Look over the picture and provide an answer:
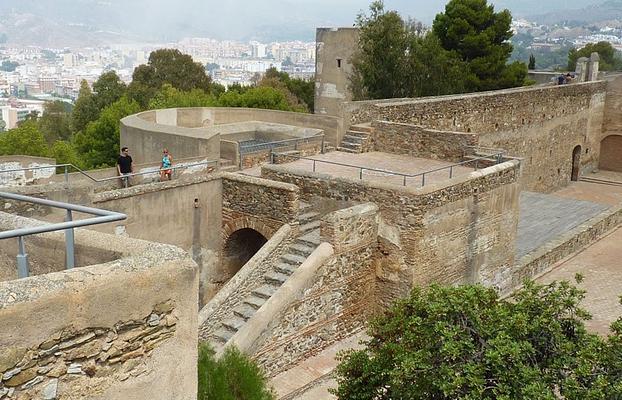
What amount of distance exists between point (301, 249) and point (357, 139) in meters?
6.40

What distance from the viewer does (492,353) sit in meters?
7.33

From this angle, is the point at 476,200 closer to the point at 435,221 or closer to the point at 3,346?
the point at 435,221

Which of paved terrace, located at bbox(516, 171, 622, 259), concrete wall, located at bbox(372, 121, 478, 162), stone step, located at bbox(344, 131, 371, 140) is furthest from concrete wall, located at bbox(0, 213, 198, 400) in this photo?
paved terrace, located at bbox(516, 171, 622, 259)

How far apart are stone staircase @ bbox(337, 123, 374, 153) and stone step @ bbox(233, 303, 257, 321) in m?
7.64

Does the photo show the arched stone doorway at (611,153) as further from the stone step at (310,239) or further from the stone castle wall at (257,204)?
the stone castle wall at (257,204)

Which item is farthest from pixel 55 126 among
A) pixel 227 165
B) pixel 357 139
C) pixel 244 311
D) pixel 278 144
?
pixel 244 311

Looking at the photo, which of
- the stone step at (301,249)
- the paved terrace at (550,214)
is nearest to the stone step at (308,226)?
the stone step at (301,249)

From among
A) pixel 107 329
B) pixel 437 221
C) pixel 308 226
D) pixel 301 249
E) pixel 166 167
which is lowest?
pixel 301 249

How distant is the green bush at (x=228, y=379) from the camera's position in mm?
7941

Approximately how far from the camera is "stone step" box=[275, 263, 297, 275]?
1271cm

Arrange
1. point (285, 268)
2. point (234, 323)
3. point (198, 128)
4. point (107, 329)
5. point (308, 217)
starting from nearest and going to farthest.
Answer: point (107, 329), point (234, 323), point (285, 268), point (308, 217), point (198, 128)

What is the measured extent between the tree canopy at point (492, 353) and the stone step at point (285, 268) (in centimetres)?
397

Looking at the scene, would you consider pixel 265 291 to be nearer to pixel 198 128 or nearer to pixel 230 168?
pixel 230 168

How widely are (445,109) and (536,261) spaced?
577 centimetres
